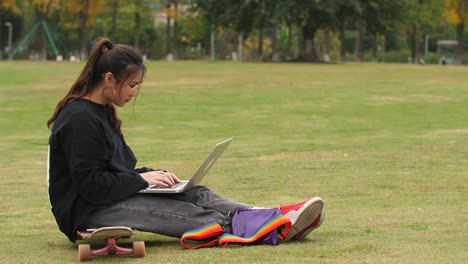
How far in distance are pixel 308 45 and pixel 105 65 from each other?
186 feet

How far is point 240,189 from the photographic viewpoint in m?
10.6

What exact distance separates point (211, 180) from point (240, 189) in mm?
821

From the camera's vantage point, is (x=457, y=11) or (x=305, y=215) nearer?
(x=305, y=215)

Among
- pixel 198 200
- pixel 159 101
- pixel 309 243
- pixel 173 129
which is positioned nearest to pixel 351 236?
pixel 309 243

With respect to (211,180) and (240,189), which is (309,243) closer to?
(240,189)

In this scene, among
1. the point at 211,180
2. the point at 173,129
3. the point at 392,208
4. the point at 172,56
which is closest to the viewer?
the point at 392,208

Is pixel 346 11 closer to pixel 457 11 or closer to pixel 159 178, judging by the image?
pixel 457 11

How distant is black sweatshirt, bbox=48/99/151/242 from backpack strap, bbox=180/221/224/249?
1.39 ft

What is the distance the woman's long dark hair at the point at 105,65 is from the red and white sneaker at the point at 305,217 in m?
1.29

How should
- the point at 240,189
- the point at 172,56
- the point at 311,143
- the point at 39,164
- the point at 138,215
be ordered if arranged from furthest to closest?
the point at 172,56 < the point at 311,143 < the point at 39,164 < the point at 240,189 < the point at 138,215

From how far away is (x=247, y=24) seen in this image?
204ft

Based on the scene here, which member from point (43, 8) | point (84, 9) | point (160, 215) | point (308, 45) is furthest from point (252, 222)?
point (43, 8)

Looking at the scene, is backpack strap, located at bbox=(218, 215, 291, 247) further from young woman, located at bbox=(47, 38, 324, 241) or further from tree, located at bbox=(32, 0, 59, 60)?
tree, located at bbox=(32, 0, 59, 60)

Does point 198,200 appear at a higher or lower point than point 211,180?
higher
